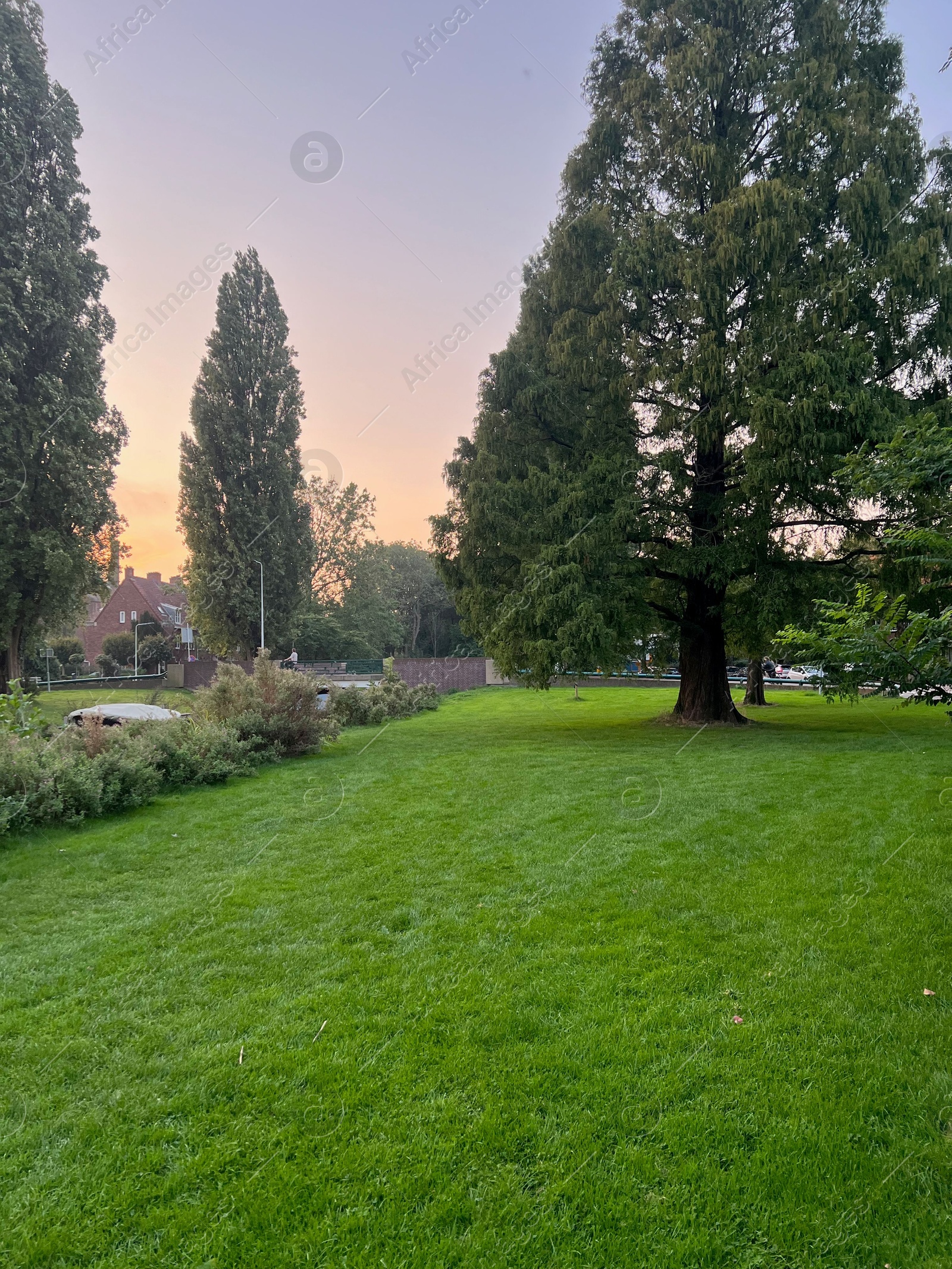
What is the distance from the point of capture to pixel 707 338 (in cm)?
1311

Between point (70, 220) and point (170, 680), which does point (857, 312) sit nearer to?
point (70, 220)

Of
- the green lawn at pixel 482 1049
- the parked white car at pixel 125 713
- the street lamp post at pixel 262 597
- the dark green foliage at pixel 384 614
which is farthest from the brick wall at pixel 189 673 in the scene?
the green lawn at pixel 482 1049

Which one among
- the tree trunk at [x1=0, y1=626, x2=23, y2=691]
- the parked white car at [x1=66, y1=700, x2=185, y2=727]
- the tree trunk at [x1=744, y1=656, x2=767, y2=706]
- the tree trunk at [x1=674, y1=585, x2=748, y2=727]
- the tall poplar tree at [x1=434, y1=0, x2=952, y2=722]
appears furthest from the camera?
the tree trunk at [x1=744, y1=656, x2=767, y2=706]

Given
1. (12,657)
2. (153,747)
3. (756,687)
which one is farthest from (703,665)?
(12,657)

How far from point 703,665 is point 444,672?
20.9 metres

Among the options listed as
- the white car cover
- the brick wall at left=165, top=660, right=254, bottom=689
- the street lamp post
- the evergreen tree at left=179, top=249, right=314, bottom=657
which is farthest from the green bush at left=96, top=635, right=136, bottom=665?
the white car cover

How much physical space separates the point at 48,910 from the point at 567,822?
4.87 m

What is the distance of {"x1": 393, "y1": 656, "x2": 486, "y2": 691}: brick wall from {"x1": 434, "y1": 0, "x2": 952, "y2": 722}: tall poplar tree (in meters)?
17.9

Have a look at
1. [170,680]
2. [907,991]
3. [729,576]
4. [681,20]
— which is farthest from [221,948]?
[170,680]

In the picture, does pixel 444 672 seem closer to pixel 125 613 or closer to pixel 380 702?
pixel 380 702

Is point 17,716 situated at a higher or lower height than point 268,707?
higher

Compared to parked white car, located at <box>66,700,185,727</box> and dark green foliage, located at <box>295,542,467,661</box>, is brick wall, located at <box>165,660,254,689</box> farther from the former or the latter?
parked white car, located at <box>66,700,185,727</box>

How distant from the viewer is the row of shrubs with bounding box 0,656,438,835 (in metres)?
7.36

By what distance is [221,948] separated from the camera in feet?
13.7
